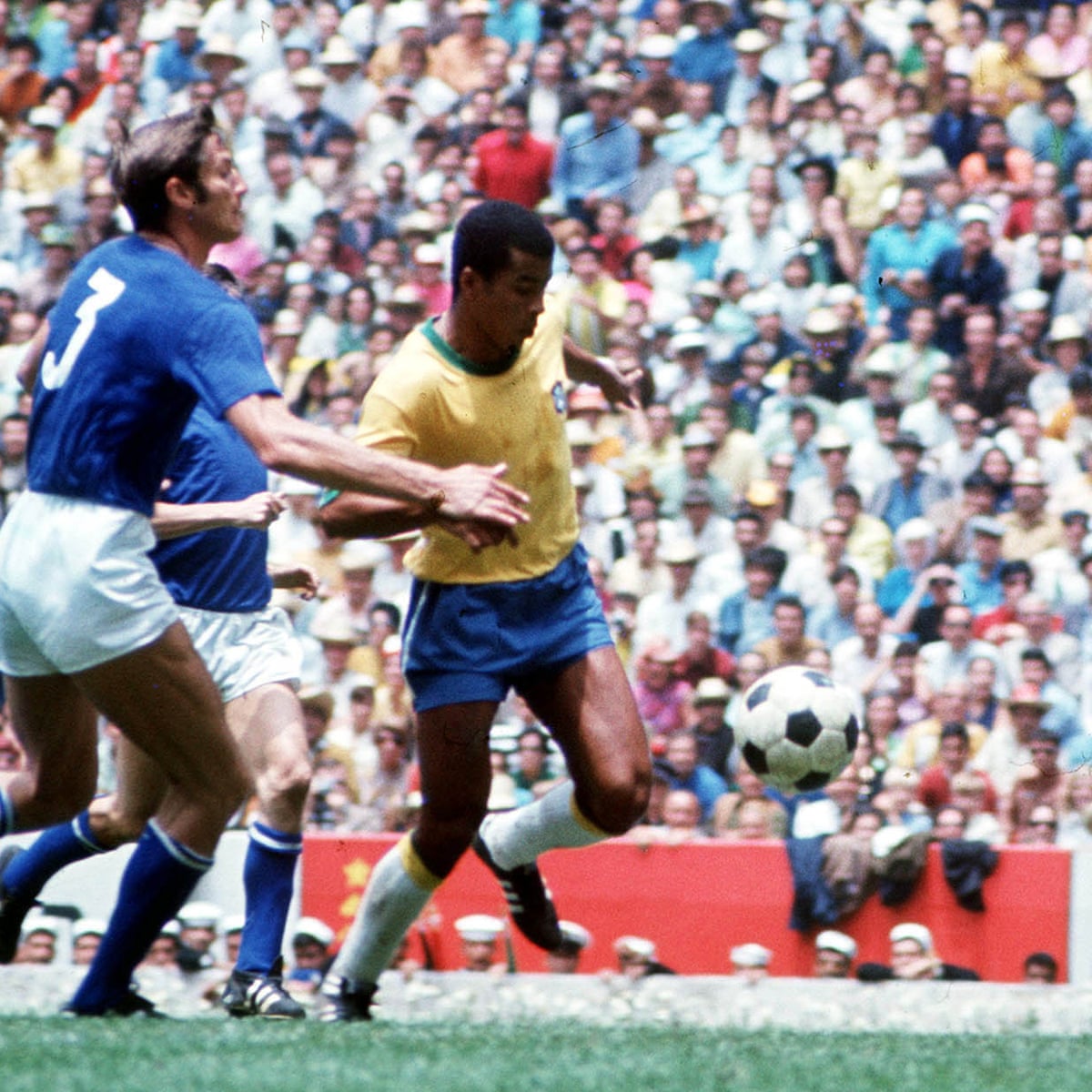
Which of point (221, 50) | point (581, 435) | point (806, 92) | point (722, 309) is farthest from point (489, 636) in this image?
point (221, 50)

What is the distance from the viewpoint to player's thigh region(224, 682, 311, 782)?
6.81 m

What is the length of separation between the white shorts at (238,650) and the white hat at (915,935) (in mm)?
4031

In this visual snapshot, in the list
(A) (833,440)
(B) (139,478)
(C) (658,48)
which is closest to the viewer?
(B) (139,478)

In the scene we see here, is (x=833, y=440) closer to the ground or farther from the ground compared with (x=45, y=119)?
closer to the ground

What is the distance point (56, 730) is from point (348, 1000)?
4.39ft

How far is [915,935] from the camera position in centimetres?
1002

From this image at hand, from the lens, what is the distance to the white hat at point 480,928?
10.5 meters

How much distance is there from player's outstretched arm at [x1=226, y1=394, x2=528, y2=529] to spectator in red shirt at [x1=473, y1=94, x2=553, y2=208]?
989 cm

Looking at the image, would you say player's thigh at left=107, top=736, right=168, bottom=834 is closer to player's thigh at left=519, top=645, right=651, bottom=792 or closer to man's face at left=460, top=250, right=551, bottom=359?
player's thigh at left=519, top=645, right=651, bottom=792

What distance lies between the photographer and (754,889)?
10.3 meters

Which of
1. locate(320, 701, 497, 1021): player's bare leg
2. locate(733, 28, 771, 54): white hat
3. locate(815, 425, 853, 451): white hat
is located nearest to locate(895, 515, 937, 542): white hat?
locate(815, 425, 853, 451): white hat

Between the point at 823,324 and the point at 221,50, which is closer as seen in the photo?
the point at 823,324

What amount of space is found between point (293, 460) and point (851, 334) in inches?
336

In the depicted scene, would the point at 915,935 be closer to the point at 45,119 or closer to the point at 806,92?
the point at 806,92
